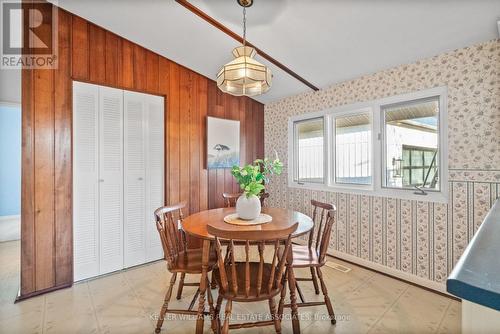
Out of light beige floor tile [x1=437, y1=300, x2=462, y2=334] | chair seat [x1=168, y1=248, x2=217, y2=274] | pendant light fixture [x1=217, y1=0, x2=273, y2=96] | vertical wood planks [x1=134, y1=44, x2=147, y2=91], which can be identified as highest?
vertical wood planks [x1=134, y1=44, x2=147, y2=91]

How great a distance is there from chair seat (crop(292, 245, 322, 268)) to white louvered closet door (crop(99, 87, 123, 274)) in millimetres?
1952

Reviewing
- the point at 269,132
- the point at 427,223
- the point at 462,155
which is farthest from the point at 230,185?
the point at 462,155

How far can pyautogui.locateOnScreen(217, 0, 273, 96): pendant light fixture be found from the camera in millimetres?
1752

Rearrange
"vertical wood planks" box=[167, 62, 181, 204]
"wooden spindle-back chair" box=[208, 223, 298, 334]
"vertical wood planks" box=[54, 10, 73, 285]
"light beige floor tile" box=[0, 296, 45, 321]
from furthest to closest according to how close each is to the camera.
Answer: "vertical wood planks" box=[167, 62, 181, 204]
"vertical wood planks" box=[54, 10, 73, 285]
"light beige floor tile" box=[0, 296, 45, 321]
"wooden spindle-back chair" box=[208, 223, 298, 334]

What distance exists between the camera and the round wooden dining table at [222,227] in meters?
1.66

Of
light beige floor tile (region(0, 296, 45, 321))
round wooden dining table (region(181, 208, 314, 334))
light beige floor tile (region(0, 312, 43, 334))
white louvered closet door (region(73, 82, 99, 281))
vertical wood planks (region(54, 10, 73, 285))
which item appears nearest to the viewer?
round wooden dining table (region(181, 208, 314, 334))

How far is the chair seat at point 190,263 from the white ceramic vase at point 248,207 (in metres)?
0.43

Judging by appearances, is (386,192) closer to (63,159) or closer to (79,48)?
(63,159)

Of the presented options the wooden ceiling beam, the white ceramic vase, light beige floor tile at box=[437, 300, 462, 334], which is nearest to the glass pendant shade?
the wooden ceiling beam

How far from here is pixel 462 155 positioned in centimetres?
209

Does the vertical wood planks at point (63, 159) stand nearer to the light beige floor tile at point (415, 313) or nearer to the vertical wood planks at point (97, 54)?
the vertical wood planks at point (97, 54)

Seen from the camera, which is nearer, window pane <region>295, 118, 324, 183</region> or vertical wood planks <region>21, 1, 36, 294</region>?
vertical wood planks <region>21, 1, 36, 294</region>

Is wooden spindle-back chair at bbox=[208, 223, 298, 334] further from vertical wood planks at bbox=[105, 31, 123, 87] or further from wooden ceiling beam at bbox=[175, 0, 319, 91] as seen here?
vertical wood planks at bbox=[105, 31, 123, 87]

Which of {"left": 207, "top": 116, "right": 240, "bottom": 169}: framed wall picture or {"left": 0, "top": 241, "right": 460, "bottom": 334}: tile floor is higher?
{"left": 207, "top": 116, "right": 240, "bottom": 169}: framed wall picture
